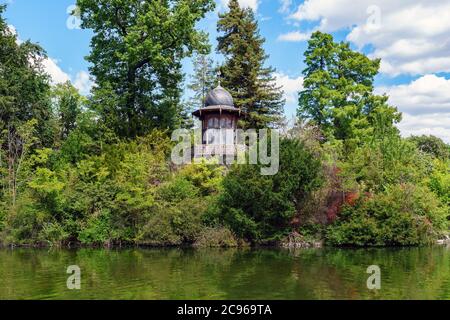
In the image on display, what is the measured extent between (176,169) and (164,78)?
8.63 m

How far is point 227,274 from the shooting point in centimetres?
1517

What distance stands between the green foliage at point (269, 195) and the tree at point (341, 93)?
41.0 ft

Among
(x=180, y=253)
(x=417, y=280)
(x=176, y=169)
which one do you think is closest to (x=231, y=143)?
(x=176, y=169)

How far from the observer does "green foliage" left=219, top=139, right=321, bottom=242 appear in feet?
78.6

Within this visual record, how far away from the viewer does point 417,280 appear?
1403 centimetres

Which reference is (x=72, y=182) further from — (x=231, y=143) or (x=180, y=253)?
(x=231, y=143)

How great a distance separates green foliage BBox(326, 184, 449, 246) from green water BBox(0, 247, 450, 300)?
6.37 feet

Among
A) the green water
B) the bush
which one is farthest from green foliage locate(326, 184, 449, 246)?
the bush

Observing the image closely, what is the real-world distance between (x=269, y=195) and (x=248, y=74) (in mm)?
21684

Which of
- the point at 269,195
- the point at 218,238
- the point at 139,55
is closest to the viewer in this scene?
the point at 269,195

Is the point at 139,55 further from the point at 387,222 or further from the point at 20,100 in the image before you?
the point at 387,222

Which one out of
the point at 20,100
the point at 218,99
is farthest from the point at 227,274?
the point at 20,100

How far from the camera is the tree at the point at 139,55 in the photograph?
32.3 metres

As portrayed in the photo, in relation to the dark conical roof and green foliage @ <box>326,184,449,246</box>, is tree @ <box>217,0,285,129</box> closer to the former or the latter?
the dark conical roof
